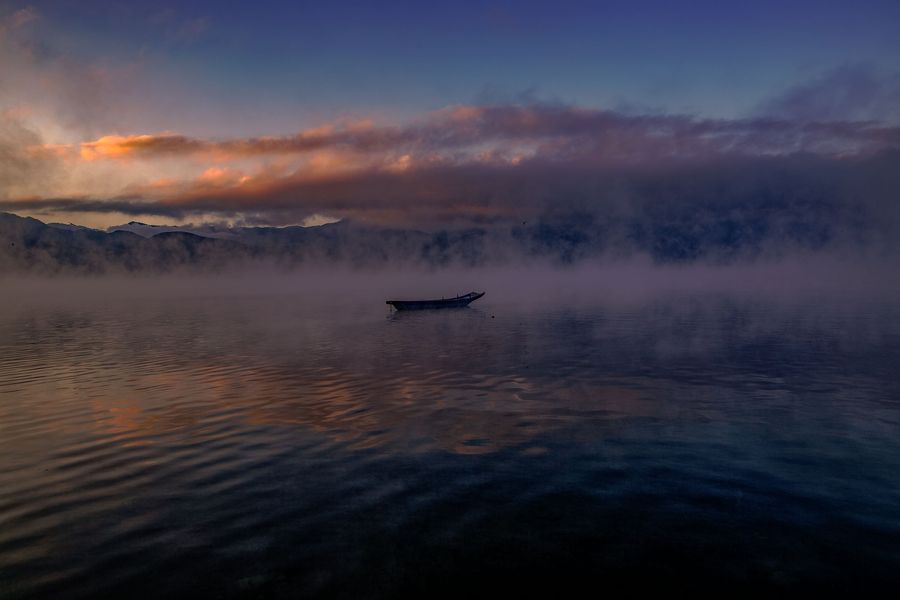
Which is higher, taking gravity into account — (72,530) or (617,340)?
(72,530)

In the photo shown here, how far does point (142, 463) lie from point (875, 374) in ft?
161

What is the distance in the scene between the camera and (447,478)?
68.8ft

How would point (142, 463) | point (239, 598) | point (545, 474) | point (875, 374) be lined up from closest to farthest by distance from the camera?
point (239, 598), point (545, 474), point (142, 463), point (875, 374)

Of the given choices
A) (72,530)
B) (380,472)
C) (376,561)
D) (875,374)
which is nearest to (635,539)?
(376,561)

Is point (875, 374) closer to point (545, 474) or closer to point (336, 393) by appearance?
point (545, 474)

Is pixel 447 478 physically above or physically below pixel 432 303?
above

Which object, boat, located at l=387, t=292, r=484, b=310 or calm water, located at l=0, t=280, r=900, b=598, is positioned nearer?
calm water, located at l=0, t=280, r=900, b=598

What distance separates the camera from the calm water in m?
14.6

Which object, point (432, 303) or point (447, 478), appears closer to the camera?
point (447, 478)

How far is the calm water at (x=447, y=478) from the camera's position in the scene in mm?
14602

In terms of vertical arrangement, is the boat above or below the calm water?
below

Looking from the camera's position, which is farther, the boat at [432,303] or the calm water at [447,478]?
the boat at [432,303]

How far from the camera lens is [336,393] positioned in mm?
37656

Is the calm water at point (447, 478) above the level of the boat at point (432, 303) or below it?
above
